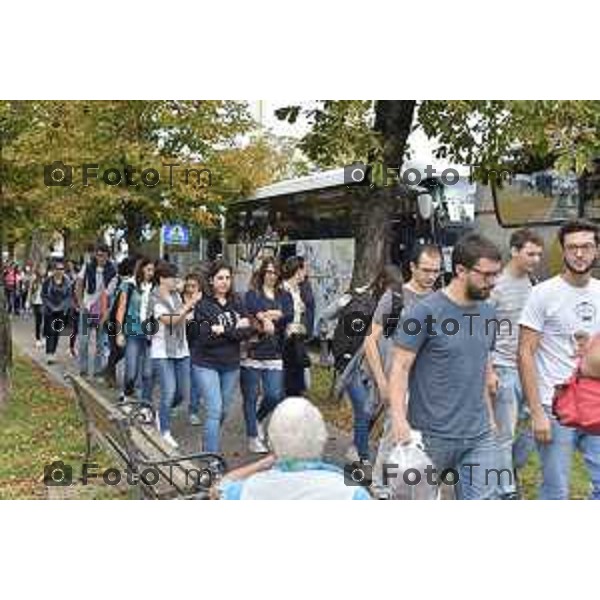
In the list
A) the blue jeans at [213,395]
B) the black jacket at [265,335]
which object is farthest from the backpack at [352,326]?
the blue jeans at [213,395]

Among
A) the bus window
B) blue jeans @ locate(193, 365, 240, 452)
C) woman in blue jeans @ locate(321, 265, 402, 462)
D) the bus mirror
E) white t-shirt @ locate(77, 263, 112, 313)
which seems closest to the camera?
woman in blue jeans @ locate(321, 265, 402, 462)

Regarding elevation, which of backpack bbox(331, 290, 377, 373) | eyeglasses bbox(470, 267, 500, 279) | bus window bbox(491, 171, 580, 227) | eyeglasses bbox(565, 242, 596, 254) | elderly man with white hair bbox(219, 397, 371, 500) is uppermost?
bus window bbox(491, 171, 580, 227)

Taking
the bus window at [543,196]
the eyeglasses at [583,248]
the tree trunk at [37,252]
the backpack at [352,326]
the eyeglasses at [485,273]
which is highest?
the bus window at [543,196]

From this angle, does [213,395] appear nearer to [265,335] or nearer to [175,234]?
[265,335]

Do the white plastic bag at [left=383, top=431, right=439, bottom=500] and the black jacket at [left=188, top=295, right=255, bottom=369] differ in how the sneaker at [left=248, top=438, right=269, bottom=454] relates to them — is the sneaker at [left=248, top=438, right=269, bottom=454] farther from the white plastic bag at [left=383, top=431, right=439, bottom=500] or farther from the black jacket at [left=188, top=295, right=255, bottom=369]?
the white plastic bag at [left=383, top=431, right=439, bottom=500]

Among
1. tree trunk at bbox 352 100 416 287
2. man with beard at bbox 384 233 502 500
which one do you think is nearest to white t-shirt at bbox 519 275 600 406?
man with beard at bbox 384 233 502 500

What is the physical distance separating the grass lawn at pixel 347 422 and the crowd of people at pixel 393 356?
14.0 inches

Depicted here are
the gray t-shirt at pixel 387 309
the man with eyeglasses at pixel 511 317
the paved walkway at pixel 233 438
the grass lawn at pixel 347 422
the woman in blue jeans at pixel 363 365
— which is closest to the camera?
the gray t-shirt at pixel 387 309

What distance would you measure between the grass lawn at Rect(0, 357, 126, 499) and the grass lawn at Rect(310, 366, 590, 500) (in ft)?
6.79

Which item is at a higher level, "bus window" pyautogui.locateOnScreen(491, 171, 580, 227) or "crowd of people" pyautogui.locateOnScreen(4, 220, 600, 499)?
"bus window" pyautogui.locateOnScreen(491, 171, 580, 227)

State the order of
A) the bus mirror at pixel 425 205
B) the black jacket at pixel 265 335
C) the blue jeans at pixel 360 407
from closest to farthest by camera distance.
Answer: the blue jeans at pixel 360 407 → the black jacket at pixel 265 335 → the bus mirror at pixel 425 205

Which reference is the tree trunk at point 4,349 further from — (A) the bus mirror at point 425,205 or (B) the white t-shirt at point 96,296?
(A) the bus mirror at point 425,205

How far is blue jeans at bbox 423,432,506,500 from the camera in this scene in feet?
15.0

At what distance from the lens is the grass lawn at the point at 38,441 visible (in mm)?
6461
